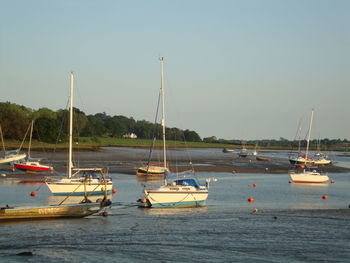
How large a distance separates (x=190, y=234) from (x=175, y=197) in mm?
10545

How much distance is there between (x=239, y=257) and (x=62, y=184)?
80.0 ft

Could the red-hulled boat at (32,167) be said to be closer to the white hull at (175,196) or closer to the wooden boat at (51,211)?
the white hull at (175,196)

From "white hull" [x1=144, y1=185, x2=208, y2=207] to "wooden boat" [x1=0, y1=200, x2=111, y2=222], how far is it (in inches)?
210

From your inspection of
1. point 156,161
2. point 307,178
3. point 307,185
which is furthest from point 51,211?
point 156,161

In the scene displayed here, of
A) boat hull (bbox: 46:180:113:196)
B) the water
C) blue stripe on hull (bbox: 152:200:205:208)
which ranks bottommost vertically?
the water

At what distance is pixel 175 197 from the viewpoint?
40844 mm

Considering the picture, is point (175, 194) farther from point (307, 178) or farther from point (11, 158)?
point (11, 158)

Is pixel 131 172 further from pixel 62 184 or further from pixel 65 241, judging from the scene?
pixel 65 241

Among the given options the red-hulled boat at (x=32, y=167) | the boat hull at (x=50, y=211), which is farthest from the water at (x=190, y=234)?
the red-hulled boat at (x=32, y=167)

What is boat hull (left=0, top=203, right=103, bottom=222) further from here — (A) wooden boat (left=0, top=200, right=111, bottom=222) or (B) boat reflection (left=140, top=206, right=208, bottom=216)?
(B) boat reflection (left=140, top=206, right=208, bottom=216)

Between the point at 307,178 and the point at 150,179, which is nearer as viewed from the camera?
the point at 150,179

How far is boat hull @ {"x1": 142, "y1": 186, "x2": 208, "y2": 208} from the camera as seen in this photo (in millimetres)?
40125

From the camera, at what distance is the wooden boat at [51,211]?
32469mm

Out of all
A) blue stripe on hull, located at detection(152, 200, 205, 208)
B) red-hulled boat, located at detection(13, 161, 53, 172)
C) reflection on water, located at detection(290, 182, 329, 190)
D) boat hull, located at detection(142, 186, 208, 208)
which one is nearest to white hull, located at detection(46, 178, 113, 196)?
boat hull, located at detection(142, 186, 208, 208)
